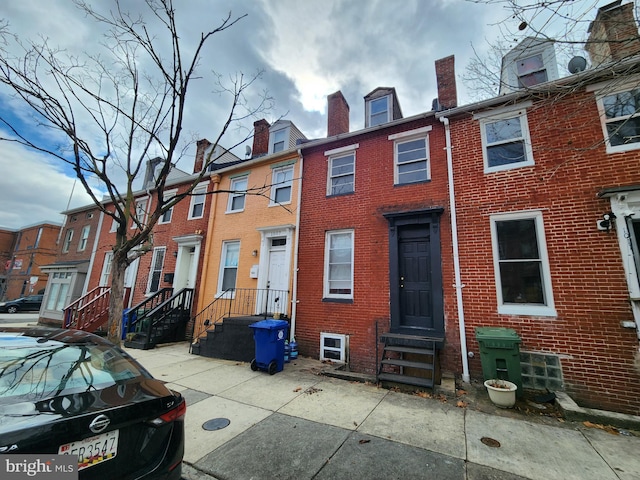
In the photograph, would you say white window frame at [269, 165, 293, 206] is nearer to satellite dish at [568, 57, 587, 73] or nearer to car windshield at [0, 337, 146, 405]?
car windshield at [0, 337, 146, 405]

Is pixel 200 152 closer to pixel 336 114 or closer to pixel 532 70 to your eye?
pixel 336 114

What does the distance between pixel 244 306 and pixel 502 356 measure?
24.1ft

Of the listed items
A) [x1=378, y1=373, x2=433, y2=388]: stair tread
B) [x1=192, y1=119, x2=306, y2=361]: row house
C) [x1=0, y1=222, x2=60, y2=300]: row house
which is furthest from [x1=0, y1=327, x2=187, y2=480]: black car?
[x1=0, y1=222, x2=60, y2=300]: row house

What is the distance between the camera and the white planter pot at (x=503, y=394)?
4.66 metres

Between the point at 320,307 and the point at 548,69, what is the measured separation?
909cm

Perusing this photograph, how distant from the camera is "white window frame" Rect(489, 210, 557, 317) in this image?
562cm

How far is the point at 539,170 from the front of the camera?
6168 millimetres

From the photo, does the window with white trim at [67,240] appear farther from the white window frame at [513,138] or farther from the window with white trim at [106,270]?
the white window frame at [513,138]

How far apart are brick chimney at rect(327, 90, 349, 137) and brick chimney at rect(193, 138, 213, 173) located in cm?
737

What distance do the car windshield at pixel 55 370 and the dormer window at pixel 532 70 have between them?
10612mm

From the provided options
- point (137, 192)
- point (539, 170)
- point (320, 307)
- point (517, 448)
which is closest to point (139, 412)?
point (517, 448)

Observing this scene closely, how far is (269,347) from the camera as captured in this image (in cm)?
652

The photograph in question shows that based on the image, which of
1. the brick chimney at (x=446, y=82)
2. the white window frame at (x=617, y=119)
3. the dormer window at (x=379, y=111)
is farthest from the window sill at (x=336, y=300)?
the white window frame at (x=617, y=119)

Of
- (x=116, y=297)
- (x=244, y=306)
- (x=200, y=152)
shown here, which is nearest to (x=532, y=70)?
(x=244, y=306)
